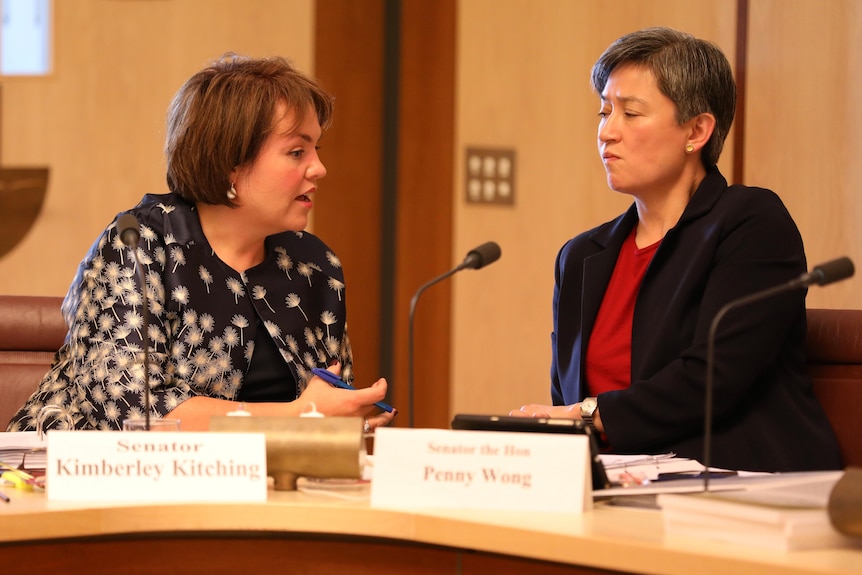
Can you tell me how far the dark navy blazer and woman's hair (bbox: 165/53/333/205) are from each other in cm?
82

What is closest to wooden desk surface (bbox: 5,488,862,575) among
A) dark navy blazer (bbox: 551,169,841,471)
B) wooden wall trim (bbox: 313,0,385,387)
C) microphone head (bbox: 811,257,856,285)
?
microphone head (bbox: 811,257,856,285)

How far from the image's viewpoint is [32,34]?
13.0 feet

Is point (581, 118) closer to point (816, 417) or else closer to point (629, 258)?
point (629, 258)

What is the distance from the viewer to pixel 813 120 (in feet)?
11.1

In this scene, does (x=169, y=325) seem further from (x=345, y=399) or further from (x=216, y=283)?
(x=345, y=399)

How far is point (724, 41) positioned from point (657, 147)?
4.95 feet

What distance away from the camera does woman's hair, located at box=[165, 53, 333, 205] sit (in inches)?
84.4

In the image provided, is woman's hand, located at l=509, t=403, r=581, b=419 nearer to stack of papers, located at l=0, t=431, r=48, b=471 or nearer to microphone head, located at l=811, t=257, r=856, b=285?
microphone head, located at l=811, t=257, r=856, b=285

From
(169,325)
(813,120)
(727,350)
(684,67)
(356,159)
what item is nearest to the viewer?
(727,350)

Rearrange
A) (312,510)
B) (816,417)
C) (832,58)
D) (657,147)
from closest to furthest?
(312,510) → (816,417) → (657,147) → (832,58)

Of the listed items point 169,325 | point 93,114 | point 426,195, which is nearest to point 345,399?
point 169,325

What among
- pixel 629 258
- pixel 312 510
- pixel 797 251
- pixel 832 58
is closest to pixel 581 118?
pixel 832 58

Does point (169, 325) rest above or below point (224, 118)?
below

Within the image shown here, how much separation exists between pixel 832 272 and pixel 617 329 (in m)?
0.88
